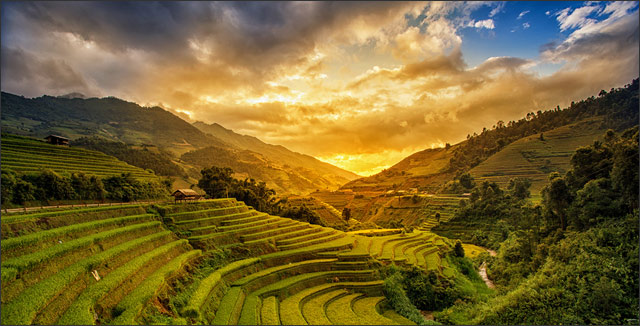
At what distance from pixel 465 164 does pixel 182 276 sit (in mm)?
91164

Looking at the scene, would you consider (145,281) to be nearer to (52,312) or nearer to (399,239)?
(52,312)

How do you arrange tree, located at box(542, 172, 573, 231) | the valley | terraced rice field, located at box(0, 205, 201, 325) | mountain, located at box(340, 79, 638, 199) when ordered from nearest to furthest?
terraced rice field, located at box(0, 205, 201, 325)
the valley
tree, located at box(542, 172, 573, 231)
mountain, located at box(340, 79, 638, 199)

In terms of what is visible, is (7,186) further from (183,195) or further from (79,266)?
(79,266)

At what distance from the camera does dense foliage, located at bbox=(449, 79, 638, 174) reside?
→ 67062 millimetres

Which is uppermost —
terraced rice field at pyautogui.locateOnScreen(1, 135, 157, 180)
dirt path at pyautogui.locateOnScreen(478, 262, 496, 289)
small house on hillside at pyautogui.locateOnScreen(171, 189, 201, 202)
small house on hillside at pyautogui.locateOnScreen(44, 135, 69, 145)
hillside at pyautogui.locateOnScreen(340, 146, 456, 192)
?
small house on hillside at pyautogui.locateOnScreen(44, 135, 69, 145)

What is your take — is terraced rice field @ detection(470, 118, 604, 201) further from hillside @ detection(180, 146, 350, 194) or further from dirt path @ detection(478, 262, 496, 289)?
hillside @ detection(180, 146, 350, 194)

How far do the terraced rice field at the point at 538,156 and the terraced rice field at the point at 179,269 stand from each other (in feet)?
149

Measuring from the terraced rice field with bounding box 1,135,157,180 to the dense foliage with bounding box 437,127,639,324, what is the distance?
111ft

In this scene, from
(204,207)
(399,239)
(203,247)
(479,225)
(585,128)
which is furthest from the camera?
(585,128)

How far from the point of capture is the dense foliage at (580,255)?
13403 mm

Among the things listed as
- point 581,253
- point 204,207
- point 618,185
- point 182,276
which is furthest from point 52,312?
point 618,185

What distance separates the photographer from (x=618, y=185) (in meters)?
19.0

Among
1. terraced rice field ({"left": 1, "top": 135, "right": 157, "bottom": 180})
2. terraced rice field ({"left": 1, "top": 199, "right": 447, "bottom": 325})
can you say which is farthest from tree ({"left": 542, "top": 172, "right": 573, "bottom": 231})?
terraced rice field ({"left": 1, "top": 135, "right": 157, "bottom": 180})

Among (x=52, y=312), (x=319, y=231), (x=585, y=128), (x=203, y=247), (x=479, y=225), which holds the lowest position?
(x=479, y=225)
